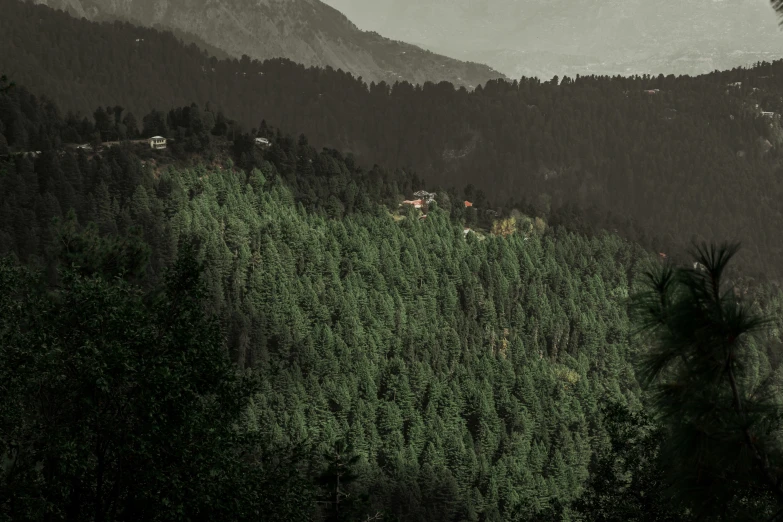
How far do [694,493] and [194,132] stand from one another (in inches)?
7489

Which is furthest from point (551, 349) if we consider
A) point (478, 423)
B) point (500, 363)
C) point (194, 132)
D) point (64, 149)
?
point (64, 149)

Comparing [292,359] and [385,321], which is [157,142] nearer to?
[385,321]

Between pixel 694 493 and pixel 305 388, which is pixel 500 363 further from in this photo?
pixel 694 493

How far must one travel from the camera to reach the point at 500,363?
158625mm

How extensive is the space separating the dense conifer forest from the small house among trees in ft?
9.90

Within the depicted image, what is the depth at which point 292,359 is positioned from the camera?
149000 millimetres

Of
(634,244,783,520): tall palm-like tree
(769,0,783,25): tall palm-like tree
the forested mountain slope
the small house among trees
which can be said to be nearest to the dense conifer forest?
(634,244,783,520): tall palm-like tree

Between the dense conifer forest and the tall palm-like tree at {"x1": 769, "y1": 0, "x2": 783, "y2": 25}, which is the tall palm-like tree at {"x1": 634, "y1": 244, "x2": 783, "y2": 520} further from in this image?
the tall palm-like tree at {"x1": 769, "y1": 0, "x2": 783, "y2": 25}

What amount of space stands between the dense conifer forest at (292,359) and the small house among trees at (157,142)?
302cm

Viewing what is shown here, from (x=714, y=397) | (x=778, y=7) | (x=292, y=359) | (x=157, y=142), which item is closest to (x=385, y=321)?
(x=292, y=359)

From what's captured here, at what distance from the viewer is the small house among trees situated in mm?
187800

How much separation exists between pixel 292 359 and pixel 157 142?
63079 millimetres

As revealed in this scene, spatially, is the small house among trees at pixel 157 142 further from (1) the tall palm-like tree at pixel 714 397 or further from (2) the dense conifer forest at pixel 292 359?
(1) the tall palm-like tree at pixel 714 397

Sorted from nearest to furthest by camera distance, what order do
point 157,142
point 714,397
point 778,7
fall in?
point 778,7 → point 714,397 → point 157,142
